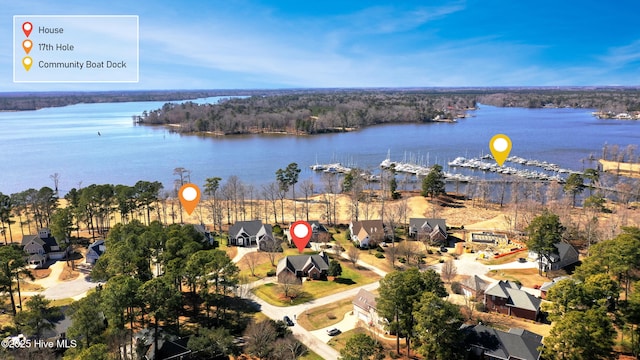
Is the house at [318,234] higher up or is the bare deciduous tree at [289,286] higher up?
the house at [318,234]

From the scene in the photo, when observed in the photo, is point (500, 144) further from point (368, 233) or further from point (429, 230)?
point (368, 233)

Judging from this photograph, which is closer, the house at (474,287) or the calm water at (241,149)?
the house at (474,287)

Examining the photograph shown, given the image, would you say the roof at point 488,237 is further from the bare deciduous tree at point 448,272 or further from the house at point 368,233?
the bare deciduous tree at point 448,272

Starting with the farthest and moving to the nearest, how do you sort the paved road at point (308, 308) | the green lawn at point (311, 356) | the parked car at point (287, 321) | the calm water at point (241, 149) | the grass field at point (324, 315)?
the calm water at point (241, 149) → the grass field at point (324, 315) → the parked car at point (287, 321) → the paved road at point (308, 308) → the green lawn at point (311, 356)

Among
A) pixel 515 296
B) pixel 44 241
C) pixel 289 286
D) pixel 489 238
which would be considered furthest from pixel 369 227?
pixel 44 241

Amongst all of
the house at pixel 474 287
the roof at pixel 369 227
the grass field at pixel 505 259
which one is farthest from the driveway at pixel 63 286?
the grass field at pixel 505 259

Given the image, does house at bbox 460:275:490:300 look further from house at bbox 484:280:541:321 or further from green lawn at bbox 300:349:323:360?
green lawn at bbox 300:349:323:360
